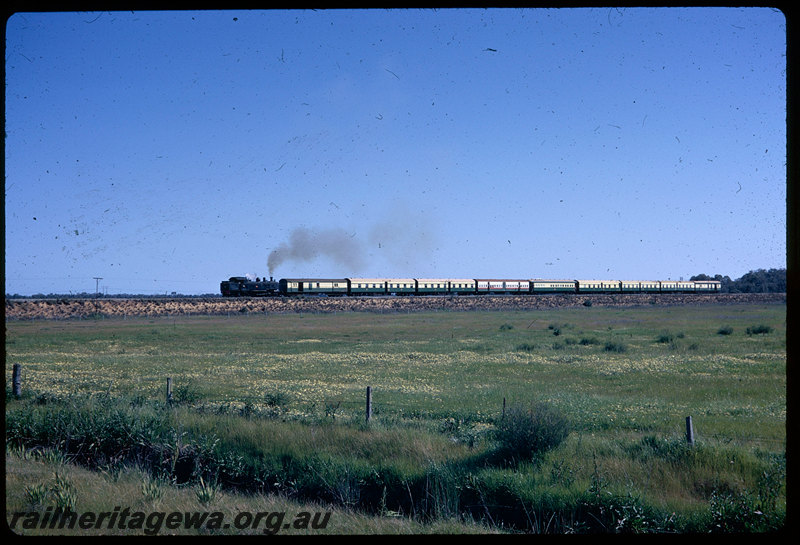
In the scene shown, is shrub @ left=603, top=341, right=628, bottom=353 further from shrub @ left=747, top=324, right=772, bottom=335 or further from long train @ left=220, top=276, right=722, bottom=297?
long train @ left=220, top=276, right=722, bottom=297

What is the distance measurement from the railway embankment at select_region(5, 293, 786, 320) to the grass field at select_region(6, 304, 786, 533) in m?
30.0

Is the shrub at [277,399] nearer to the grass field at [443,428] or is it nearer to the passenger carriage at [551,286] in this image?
the grass field at [443,428]

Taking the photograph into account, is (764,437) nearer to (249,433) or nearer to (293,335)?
(249,433)

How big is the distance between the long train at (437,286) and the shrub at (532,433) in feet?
198

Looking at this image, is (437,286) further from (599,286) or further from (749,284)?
(749,284)

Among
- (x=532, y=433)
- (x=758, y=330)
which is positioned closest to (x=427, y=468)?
(x=532, y=433)

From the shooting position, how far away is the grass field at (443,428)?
9852mm

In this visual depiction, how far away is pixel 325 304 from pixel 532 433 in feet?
209

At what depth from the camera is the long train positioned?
69938 millimetres

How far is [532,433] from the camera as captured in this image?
12.1 m

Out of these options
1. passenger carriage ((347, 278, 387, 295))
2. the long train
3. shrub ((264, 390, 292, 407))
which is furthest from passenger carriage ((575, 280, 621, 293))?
shrub ((264, 390, 292, 407))

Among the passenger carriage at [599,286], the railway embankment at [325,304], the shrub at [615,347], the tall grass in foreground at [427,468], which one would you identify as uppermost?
the passenger carriage at [599,286]

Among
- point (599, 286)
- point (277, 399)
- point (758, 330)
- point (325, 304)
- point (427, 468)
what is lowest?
point (758, 330)

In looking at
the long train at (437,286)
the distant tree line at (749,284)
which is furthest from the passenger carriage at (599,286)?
the distant tree line at (749,284)
